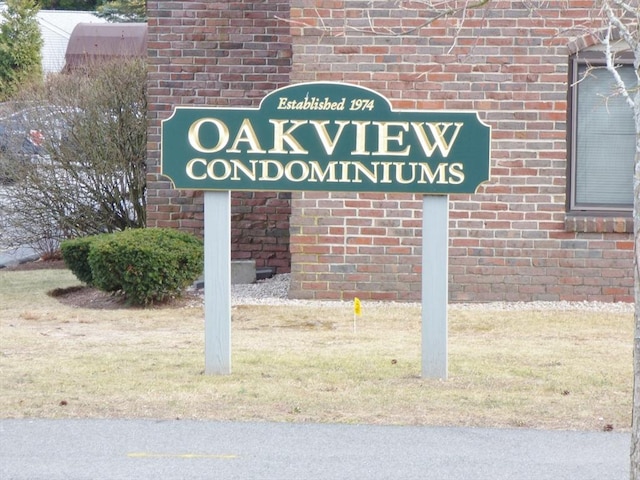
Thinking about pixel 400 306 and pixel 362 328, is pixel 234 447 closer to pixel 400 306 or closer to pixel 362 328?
pixel 362 328

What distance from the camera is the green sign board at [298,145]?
7.85 metres

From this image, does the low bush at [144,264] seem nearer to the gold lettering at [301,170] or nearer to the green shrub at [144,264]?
the green shrub at [144,264]

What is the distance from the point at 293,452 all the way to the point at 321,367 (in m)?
2.13

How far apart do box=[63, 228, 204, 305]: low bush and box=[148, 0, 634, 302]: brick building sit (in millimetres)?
1119

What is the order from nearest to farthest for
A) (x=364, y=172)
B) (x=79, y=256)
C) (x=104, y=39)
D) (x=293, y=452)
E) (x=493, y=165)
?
(x=293, y=452) < (x=364, y=172) < (x=493, y=165) < (x=79, y=256) < (x=104, y=39)

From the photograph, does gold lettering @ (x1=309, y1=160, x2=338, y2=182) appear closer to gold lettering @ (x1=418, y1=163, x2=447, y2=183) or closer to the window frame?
gold lettering @ (x1=418, y1=163, x2=447, y2=183)

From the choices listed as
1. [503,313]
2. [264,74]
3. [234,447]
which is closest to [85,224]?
[264,74]

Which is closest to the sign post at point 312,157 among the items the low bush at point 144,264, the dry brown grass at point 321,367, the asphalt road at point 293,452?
the dry brown grass at point 321,367

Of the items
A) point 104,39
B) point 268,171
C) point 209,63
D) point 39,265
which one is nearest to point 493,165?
point 209,63

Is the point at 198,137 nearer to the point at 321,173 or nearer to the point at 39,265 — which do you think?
the point at 321,173

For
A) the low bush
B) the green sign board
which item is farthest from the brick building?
the green sign board

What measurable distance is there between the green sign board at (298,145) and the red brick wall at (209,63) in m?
5.40

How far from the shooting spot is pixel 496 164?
11383 mm

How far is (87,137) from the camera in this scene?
574 inches
